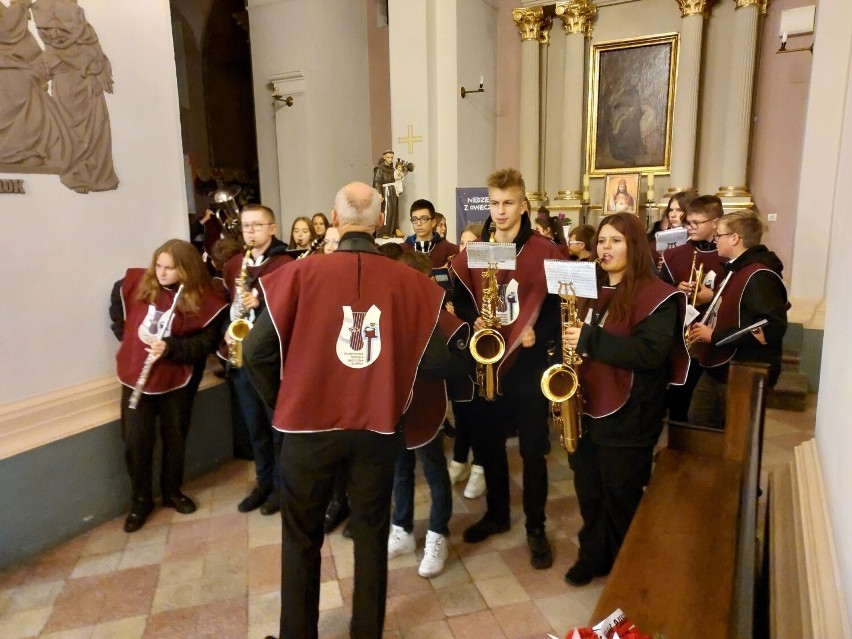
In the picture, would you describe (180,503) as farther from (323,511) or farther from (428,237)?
(428,237)

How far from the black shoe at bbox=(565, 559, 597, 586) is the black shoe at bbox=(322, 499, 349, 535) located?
4.16 ft

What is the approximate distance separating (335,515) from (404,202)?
18.4 ft

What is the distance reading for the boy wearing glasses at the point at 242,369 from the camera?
3.41 meters

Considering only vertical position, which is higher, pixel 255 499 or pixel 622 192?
pixel 622 192

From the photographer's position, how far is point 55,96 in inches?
123

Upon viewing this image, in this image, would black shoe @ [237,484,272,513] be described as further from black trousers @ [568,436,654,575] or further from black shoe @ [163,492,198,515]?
black trousers @ [568,436,654,575]

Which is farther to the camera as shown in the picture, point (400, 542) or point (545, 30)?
point (545, 30)

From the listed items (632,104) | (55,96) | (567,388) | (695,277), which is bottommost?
(567,388)

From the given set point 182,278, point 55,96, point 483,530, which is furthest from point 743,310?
point 55,96

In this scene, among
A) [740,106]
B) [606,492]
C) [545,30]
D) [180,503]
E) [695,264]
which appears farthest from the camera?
[545,30]

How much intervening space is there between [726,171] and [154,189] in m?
6.92

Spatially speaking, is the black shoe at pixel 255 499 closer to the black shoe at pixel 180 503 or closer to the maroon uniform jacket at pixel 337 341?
the black shoe at pixel 180 503

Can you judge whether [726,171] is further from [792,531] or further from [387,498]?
[387,498]

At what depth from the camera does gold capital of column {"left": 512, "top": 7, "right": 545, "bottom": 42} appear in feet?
28.3
